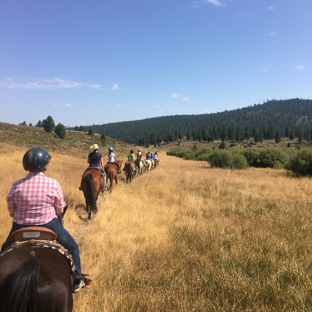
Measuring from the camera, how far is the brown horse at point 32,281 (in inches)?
84.3

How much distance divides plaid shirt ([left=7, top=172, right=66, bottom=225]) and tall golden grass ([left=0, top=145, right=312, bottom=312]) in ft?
4.50

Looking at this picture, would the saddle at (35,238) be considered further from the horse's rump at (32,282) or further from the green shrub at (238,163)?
the green shrub at (238,163)

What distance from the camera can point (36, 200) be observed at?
3.03m

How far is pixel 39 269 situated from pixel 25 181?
4.11 feet

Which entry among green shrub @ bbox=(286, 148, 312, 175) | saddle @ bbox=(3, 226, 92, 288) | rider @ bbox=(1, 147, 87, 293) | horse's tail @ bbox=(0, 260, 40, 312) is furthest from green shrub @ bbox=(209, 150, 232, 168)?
horse's tail @ bbox=(0, 260, 40, 312)

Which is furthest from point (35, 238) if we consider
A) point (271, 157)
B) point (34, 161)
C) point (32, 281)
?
point (271, 157)

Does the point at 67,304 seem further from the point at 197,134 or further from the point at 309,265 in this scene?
the point at 197,134

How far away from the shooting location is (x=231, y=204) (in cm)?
890

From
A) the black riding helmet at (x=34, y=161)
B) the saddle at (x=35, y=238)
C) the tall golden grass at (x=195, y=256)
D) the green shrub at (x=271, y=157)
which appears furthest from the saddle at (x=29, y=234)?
the green shrub at (x=271, y=157)

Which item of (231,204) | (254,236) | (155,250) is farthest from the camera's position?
(231,204)

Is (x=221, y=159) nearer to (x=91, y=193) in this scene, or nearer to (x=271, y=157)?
(x=271, y=157)

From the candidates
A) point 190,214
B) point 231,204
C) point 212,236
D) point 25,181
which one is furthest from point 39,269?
point 231,204

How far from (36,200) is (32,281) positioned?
110cm

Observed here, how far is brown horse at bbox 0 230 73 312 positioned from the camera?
7.02 feet
